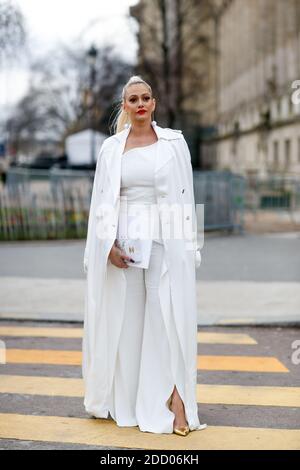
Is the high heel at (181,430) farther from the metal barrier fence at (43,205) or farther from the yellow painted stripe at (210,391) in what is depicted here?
the metal barrier fence at (43,205)

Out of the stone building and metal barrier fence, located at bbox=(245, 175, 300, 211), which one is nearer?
metal barrier fence, located at bbox=(245, 175, 300, 211)

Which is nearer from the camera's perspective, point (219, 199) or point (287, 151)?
point (219, 199)

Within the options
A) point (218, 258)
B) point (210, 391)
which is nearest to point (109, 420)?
point (210, 391)

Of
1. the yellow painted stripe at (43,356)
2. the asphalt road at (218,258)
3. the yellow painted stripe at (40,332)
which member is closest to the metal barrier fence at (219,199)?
the asphalt road at (218,258)

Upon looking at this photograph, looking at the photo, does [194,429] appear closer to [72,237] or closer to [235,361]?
[235,361]

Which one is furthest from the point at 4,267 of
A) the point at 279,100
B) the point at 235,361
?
the point at 279,100

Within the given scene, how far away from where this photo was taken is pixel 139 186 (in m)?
5.16

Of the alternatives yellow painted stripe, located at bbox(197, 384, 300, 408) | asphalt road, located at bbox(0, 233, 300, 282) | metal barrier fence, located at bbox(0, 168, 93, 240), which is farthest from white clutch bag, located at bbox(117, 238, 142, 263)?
metal barrier fence, located at bbox(0, 168, 93, 240)

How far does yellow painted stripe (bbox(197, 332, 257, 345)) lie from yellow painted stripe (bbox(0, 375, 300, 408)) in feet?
6.00

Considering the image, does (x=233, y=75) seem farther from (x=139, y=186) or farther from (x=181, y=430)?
(x=181, y=430)

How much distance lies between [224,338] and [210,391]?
220 centimetres

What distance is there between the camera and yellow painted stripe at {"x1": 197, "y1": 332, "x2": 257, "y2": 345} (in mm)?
8359

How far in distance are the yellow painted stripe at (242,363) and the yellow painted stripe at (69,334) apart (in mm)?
757

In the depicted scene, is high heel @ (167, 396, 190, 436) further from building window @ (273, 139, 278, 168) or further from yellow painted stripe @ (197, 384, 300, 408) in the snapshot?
building window @ (273, 139, 278, 168)
